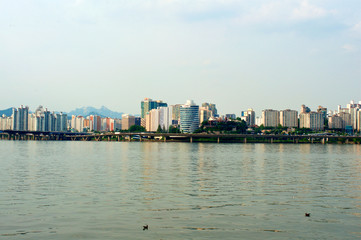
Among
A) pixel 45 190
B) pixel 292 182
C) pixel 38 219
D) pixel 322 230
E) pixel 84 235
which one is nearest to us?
pixel 84 235

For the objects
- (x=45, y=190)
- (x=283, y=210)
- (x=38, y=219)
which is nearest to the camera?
(x=38, y=219)

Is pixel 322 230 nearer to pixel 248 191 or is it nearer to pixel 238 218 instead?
pixel 238 218

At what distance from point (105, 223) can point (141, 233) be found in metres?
2.40

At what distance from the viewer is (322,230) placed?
18781 millimetres

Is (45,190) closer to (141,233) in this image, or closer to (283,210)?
(141,233)

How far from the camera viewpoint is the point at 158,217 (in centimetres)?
2089

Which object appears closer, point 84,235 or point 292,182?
point 84,235

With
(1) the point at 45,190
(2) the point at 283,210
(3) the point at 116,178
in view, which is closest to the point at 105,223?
(2) the point at 283,210

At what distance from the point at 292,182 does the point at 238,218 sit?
54.3 ft

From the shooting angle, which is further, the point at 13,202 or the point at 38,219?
the point at 13,202

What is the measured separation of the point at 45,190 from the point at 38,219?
9.50 m

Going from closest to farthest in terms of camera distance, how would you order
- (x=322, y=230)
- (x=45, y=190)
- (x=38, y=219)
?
(x=322, y=230) < (x=38, y=219) < (x=45, y=190)

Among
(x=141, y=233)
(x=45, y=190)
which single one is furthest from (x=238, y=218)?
(x=45, y=190)

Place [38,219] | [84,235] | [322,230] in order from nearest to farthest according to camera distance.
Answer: [84,235]
[322,230]
[38,219]
